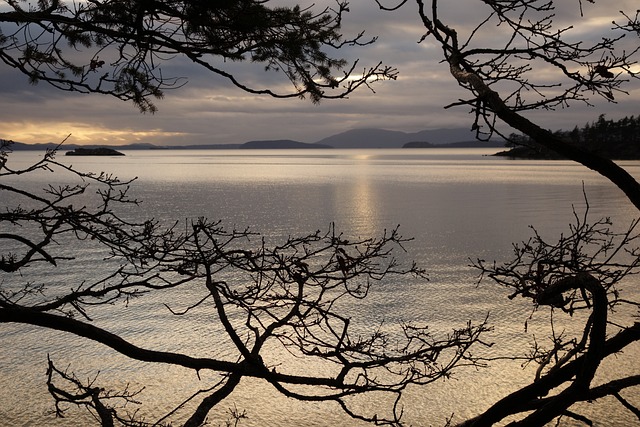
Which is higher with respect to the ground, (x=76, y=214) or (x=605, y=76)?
(x=605, y=76)

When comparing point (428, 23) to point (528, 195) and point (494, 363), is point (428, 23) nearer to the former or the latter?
point (494, 363)

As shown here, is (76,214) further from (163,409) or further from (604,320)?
(163,409)

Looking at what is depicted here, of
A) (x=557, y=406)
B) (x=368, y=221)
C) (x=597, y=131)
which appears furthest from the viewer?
(x=597, y=131)

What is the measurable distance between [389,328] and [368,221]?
65.1 ft

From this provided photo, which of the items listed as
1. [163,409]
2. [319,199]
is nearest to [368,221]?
[319,199]

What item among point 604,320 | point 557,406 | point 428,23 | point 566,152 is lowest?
point 557,406

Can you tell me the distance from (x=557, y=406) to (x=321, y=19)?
3.85 metres

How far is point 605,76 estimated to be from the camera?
3.18m

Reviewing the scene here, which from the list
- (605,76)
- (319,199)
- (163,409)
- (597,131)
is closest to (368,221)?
(319,199)

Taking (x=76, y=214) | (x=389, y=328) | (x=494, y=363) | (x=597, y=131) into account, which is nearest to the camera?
(x=76, y=214)

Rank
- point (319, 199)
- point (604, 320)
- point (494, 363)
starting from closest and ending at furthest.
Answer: point (604, 320)
point (494, 363)
point (319, 199)

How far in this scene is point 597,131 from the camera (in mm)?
122125

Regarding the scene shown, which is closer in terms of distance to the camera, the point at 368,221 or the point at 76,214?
the point at 76,214

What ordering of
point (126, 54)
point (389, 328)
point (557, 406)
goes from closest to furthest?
point (557, 406) < point (126, 54) < point (389, 328)
